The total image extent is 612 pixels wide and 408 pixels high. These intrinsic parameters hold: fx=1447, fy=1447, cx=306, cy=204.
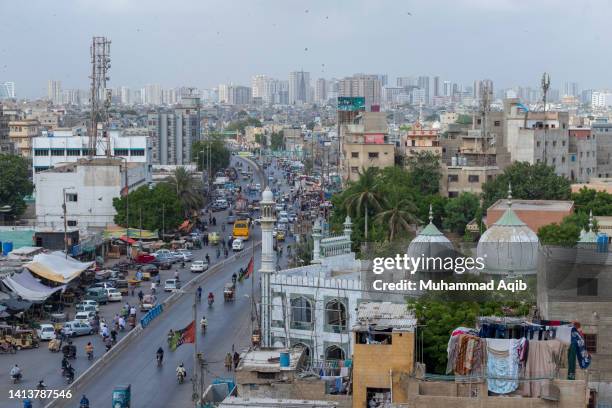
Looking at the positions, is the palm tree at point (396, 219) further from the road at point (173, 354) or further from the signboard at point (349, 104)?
the signboard at point (349, 104)

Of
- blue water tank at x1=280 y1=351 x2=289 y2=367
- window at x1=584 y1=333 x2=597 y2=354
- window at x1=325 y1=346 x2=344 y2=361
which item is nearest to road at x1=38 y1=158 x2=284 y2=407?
window at x1=325 y1=346 x2=344 y2=361

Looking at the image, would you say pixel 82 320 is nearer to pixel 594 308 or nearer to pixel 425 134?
pixel 594 308

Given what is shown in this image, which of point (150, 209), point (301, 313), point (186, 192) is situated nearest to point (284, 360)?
point (301, 313)

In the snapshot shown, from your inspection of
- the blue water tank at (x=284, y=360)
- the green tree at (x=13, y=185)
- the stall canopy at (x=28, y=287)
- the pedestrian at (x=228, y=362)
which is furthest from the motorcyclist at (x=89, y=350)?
the green tree at (x=13, y=185)

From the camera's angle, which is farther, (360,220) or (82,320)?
(360,220)

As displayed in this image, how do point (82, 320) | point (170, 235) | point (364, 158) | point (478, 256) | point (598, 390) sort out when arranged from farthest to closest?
point (364, 158), point (170, 235), point (82, 320), point (478, 256), point (598, 390)

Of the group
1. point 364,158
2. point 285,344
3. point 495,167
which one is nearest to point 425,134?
point 364,158
